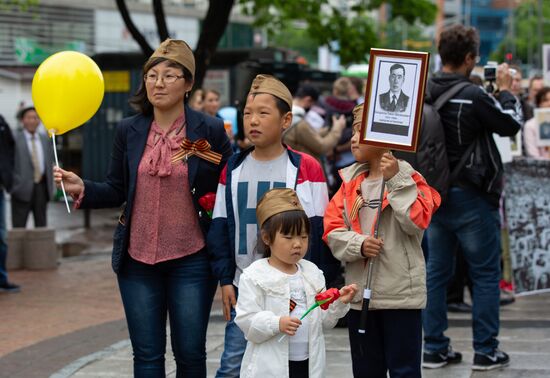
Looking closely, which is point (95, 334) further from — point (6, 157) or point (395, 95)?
point (395, 95)

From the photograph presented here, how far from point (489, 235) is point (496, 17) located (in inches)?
4962

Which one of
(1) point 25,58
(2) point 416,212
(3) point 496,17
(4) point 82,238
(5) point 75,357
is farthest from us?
(3) point 496,17

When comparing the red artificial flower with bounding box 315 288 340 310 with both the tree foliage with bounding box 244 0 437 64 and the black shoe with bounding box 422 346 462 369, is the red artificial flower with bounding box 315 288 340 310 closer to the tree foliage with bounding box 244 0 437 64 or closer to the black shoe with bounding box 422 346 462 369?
the black shoe with bounding box 422 346 462 369

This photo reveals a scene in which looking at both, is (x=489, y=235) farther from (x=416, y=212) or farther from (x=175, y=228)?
(x=175, y=228)

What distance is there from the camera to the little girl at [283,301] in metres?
4.55

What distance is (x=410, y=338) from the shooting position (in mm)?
5094

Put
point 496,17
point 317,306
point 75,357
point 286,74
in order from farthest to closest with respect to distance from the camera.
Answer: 1. point 496,17
2. point 286,74
3. point 75,357
4. point 317,306

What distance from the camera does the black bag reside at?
649 centimetres

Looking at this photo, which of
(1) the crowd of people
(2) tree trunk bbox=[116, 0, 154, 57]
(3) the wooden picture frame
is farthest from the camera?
(2) tree trunk bbox=[116, 0, 154, 57]

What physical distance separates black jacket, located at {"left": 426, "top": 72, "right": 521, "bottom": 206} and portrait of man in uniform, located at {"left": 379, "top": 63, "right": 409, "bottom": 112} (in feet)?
4.88

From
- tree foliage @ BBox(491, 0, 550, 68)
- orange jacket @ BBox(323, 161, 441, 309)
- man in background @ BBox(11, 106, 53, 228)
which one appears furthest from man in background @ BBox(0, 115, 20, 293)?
tree foliage @ BBox(491, 0, 550, 68)

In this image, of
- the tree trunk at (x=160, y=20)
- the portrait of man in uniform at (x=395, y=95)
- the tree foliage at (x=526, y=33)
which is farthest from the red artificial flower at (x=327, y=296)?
the tree foliage at (x=526, y=33)

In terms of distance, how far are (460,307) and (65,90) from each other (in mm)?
4914

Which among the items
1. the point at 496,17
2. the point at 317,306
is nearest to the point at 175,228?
the point at 317,306
